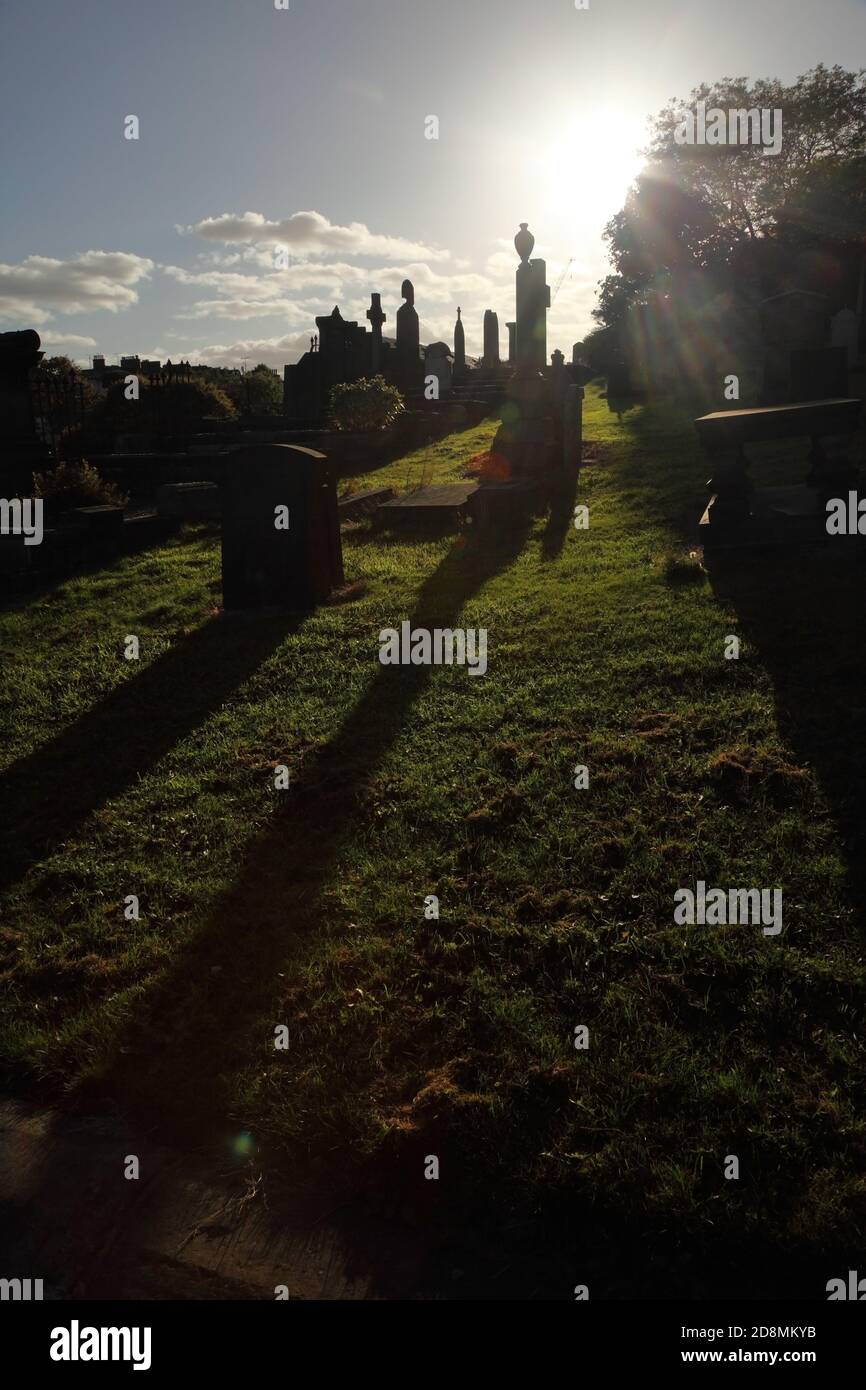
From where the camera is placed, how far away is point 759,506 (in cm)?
964

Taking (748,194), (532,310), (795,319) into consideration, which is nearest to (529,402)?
(532,310)

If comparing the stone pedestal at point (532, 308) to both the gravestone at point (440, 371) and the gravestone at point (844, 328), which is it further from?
the gravestone at point (844, 328)

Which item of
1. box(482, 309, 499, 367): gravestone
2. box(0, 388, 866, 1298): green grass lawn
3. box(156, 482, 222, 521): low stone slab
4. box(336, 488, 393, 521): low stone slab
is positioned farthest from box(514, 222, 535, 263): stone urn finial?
box(482, 309, 499, 367): gravestone

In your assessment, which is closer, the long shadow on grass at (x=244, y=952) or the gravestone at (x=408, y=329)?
the long shadow on grass at (x=244, y=952)

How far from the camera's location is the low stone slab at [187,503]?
14.4 meters

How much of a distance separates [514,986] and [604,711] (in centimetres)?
276

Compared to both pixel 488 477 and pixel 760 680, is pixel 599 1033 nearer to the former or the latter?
pixel 760 680

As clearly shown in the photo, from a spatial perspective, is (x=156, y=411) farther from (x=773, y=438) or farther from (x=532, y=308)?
(x=773, y=438)

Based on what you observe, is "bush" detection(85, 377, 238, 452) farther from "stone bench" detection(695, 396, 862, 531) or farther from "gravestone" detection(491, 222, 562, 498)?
"stone bench" detection(695, 396, 862, 531)

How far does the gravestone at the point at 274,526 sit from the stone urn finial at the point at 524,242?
8718mm

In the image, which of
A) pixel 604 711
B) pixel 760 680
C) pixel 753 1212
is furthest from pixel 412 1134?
pixel 760 680

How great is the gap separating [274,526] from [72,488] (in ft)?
19.8

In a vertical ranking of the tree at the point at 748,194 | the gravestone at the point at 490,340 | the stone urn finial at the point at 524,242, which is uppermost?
the tree at the point at 748,194

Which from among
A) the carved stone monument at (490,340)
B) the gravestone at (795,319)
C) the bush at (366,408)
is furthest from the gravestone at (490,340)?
the bush at (366,408)
